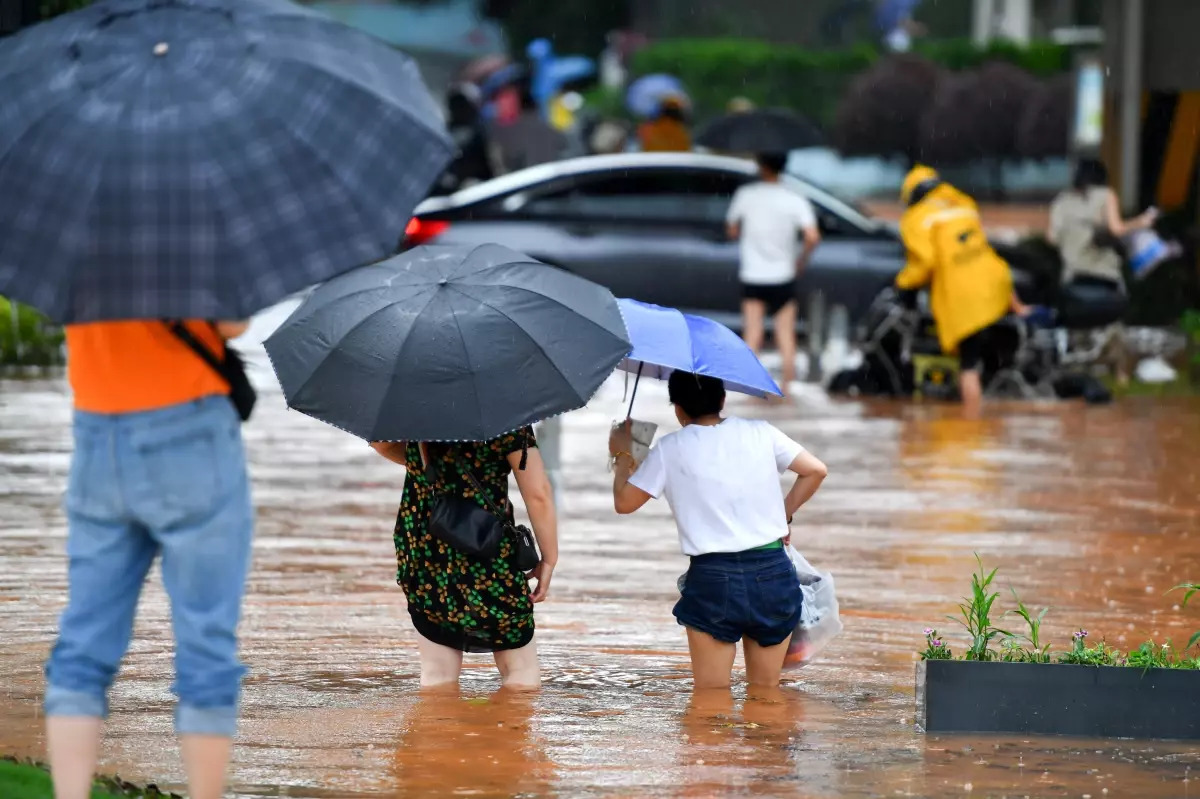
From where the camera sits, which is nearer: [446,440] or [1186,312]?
[446,440]

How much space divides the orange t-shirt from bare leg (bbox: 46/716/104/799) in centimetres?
73

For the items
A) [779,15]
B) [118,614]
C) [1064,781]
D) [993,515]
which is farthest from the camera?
[779,15]

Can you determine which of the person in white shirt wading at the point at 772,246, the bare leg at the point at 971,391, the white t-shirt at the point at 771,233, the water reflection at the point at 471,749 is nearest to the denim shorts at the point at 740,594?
the water reflection at the point at 471,749

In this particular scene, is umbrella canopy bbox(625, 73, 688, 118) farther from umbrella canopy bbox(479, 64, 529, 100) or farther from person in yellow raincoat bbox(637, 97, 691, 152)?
person in yellow raincoat bbox(637, 97, 691, 152)

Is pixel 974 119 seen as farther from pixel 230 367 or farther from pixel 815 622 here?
pixel 230 367

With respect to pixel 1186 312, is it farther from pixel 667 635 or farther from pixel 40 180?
pixel 40 180

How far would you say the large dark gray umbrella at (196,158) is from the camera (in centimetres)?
469

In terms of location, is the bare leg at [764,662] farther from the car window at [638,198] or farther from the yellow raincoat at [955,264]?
the car window at [638,198]

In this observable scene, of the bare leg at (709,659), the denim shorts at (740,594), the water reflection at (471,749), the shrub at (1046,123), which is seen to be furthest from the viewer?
the shrub at (1046,123)

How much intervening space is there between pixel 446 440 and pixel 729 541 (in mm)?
1052

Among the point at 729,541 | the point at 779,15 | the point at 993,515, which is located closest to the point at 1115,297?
the point at 993,515

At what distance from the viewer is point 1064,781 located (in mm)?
5914

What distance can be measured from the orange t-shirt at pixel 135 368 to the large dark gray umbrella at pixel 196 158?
264 mm

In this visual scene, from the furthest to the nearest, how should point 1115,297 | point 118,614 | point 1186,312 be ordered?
point 1186,312, point 1115,297, point 118,614
